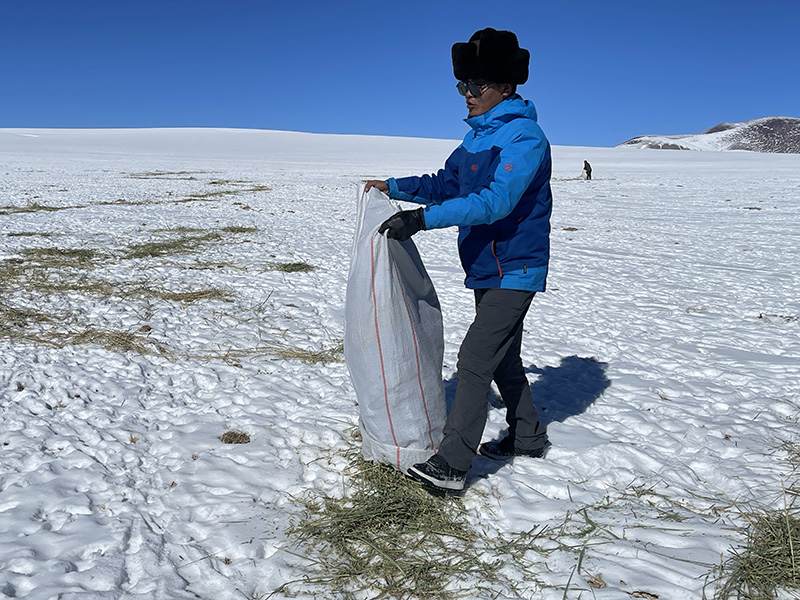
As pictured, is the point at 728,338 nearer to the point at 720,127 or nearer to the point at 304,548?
the point at 304,548

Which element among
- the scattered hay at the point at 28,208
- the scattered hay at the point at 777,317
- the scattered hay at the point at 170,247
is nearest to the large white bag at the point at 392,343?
the scattered hay at the point at 777,317

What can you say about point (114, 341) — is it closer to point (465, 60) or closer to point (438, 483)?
point (438, 483)

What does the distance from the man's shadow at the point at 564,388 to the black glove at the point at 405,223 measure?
1.69m

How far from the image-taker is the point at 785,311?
633 cm

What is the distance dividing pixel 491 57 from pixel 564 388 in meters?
2.61

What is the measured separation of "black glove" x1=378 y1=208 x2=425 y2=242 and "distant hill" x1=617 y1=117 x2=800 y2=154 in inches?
5422

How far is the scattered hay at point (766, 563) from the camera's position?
2100 millimetres

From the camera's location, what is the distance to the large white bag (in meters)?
2.65

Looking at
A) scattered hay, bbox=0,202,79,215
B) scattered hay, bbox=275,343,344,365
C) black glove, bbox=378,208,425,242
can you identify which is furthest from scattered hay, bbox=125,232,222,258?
black glove, bbox=378,208,425,242

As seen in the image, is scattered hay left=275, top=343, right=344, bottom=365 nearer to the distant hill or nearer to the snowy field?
the snowy field

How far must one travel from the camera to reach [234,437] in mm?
3354

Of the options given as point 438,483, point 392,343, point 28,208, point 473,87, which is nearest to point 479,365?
point 392,343

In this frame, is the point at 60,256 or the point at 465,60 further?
the point at 60,256

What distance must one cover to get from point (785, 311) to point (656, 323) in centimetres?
161
